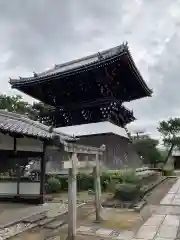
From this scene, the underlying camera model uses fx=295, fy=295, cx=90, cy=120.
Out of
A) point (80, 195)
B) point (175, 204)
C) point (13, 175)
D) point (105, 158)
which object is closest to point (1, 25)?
point (13, 175)

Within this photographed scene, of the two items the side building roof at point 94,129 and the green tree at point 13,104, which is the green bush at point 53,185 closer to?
the side building roof at point 94,129

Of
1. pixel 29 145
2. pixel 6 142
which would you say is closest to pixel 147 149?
pixel 29 145

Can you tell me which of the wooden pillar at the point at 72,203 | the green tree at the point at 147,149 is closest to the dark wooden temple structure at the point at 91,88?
the green tree at the point at 147,149

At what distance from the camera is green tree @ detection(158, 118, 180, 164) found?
127ft

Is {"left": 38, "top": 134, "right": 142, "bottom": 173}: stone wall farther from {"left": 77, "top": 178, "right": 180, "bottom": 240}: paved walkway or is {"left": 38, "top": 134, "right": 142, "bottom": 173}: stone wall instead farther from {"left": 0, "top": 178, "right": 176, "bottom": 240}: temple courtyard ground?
{"left": 77, "top": 178, "right": 180, "bottom": 240}: paved walkway

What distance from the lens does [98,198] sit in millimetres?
7910

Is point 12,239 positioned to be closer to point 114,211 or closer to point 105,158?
point 114,211

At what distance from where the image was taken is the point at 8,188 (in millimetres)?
10727

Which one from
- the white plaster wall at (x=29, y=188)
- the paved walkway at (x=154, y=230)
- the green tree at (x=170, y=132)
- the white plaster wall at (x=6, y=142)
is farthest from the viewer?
the green tree at (x=170, y=132)

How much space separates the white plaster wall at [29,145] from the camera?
9.07m

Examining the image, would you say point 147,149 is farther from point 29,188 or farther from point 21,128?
point 21,128

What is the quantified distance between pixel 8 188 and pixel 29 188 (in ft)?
3.21

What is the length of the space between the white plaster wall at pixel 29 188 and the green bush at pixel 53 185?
2.99 metres

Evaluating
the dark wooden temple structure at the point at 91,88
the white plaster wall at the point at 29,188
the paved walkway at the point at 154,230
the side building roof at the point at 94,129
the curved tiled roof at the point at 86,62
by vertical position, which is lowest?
the paved walkway at the point at 154,230
